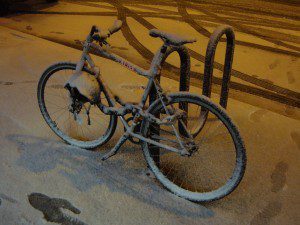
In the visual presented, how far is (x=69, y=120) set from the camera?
441cm

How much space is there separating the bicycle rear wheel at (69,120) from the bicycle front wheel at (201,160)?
0.52 meters

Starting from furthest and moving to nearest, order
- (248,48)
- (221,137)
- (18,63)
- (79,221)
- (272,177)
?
(248,48) → (18,63) → (221,137) → (272,177) → (79,221)

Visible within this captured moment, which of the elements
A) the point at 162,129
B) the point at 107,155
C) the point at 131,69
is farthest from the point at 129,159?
the point at 131,69

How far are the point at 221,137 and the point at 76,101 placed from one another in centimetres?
163

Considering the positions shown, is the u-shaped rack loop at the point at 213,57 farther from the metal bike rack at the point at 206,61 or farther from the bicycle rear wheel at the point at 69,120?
the bicycle rear wheel at the point at 69,120

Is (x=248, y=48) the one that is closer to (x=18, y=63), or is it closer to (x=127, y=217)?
(x=18, y=63)

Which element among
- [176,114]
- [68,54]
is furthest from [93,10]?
[176,114]

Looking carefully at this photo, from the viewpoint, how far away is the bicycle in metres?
3.02

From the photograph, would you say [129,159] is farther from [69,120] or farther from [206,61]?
[206,61]

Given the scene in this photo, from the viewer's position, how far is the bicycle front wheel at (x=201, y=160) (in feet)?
9.74

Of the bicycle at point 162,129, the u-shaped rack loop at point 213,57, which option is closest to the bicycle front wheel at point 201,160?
the bicycle at point 162,129

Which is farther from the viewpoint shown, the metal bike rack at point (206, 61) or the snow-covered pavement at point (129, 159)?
the metal bike rack at point (206, 61)

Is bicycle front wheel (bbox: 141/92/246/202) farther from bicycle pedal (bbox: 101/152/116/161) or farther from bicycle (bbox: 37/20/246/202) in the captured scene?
bicycle pedal (bbox: 101/152/116/161)

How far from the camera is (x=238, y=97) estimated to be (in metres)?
5.29
